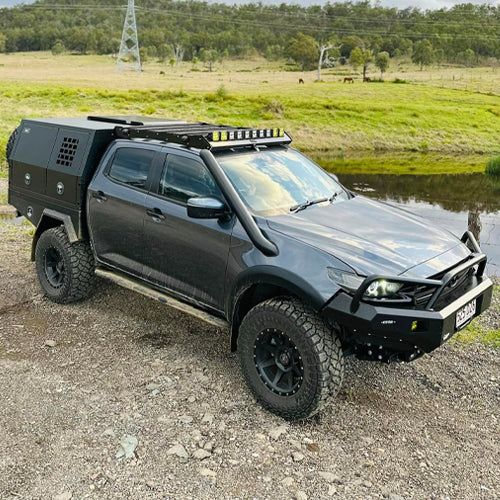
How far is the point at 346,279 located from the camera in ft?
12.7

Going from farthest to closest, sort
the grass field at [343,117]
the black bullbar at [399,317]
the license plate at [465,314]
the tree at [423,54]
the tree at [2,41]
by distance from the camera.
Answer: the tree at [2,41], the tree at [423,54], the grass field at [343,117], the license plate at [465,314], the black bullbar at [399,317]

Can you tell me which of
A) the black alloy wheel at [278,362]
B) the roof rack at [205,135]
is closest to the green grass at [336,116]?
the roof rack at [205,135]

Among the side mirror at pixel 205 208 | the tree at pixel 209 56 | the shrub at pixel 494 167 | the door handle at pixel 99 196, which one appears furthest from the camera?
the tree at pixel 209 56

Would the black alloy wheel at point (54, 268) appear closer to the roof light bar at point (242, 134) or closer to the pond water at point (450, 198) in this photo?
the roof light bar at point (242, 134)

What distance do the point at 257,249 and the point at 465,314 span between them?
1599mm

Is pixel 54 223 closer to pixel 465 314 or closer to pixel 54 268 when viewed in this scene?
pixel 54 268

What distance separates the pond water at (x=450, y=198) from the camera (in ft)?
39.7

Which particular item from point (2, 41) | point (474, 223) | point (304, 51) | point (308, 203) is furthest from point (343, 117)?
point (2, 41)

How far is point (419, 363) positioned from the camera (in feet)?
16.9

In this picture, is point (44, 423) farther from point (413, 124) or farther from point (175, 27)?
point (175, 27)

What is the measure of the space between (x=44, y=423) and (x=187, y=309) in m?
1.44

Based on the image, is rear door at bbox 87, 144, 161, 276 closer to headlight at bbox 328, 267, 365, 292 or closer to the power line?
headlight at bbox 328, 267, 365, 292

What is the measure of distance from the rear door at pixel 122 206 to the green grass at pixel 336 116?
1759 centimetres

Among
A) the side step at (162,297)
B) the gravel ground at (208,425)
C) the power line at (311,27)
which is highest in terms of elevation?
the power line at (311,27)
